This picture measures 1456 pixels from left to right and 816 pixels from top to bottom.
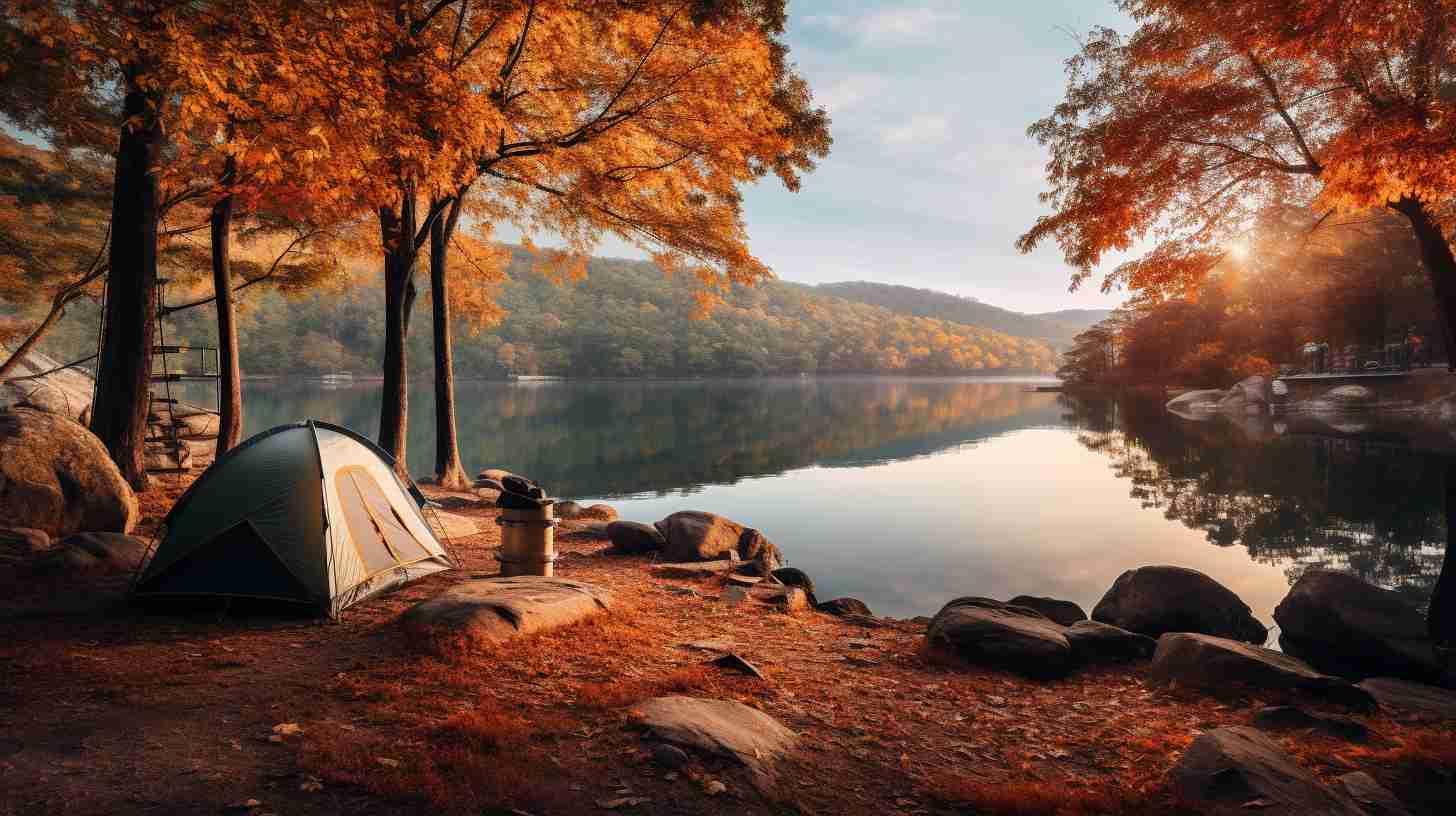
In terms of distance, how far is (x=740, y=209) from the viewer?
17500mm

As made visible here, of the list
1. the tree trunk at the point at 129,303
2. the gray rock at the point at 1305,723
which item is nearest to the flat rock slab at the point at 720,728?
the gray rock at the point at 1305,723

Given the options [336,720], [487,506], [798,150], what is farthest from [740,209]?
[336,720]

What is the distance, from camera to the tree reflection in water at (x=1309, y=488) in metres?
14.0

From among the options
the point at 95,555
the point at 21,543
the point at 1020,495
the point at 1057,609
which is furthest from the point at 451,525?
the point at 1020,495

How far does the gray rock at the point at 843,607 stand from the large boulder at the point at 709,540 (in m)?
1.35

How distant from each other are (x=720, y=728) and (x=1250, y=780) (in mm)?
3111

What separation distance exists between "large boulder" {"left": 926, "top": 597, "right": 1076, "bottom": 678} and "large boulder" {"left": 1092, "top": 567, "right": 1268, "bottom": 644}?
1.75 meters

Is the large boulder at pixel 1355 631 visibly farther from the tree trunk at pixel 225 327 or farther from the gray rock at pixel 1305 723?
the tree trunk at pixel 225 327

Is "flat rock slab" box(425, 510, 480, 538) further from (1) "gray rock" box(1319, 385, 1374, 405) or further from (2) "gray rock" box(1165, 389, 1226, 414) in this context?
(2) "gray rock" box(1165, 389, 1226, 414)

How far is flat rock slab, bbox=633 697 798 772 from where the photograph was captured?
470 centimetres

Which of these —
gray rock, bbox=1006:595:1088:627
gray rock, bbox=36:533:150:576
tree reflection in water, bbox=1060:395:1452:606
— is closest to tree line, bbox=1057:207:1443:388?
tree reflection in water, bbox=1060:395:1452:606

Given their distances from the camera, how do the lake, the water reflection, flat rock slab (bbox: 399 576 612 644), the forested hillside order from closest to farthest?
1. flat rock slab (bbox: 399 576 612 644)
2. the lake
3. the water reflection
4. the forested hillside

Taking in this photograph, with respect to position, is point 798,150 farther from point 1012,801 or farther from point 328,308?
point 328,308

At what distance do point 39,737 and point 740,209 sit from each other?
15191 millimetres
